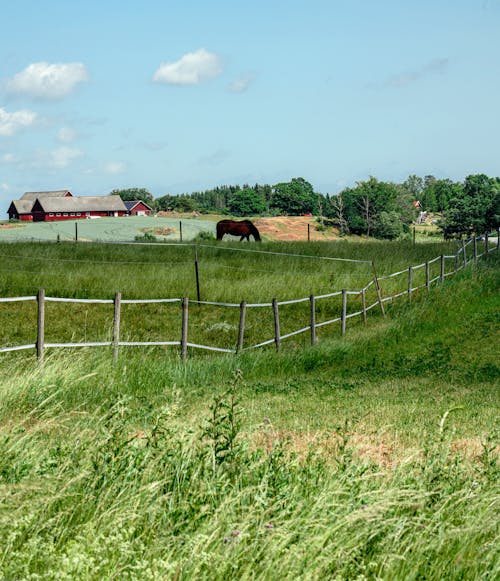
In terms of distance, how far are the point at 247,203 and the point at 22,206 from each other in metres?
41.7

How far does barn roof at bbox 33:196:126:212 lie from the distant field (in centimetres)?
2529

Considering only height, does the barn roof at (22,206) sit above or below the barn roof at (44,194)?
below

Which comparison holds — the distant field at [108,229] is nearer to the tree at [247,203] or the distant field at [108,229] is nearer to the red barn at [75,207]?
the red barn at [75,207]

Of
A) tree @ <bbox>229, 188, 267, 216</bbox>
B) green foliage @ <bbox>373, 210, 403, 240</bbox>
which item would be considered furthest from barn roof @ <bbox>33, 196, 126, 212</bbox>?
green foliage @ <bbox>373, 210, 403, 240</bbox>

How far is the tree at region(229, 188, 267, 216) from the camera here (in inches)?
5217

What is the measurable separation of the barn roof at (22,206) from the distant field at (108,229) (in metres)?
36.2

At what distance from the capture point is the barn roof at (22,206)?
4220 inches

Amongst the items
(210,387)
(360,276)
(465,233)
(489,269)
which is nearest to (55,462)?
(210,387)

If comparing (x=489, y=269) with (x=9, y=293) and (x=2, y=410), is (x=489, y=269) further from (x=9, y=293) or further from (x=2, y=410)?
(x=2, y=410)

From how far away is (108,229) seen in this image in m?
64.6

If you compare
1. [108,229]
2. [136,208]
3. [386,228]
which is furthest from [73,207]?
[386,228]

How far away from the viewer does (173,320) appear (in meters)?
20.4

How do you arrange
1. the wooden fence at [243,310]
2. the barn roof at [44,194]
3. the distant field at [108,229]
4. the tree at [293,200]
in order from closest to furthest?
the wooden fence at [243,310], the distant field at [108,229], the barn roof at [44,194], the tree at [293,200]

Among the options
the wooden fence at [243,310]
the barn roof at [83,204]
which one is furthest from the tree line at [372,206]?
the wooden fence at [243,310]
